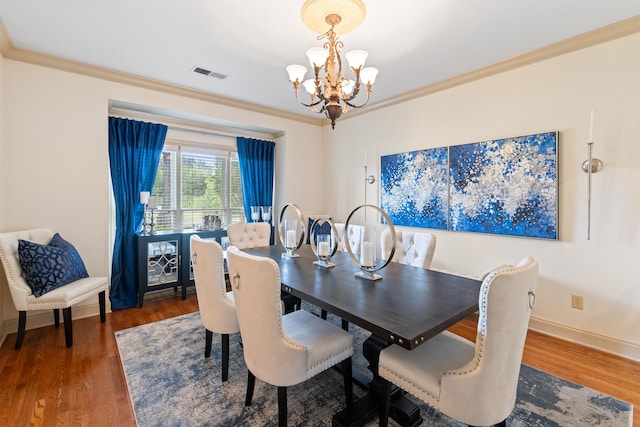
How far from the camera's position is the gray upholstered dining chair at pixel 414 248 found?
2.49 meters

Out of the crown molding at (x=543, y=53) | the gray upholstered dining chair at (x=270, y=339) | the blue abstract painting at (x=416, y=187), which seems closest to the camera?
the gray upholstered dining chair at (x=270, y=339)

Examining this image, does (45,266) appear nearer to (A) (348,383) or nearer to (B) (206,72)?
(B) (206,72)

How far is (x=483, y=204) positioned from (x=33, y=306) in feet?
13.8

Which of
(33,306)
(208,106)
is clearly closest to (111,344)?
(33,306)

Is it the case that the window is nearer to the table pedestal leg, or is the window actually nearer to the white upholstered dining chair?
the white upholstered dining chair

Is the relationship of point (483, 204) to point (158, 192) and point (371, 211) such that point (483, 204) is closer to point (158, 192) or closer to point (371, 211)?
point (371, 211)

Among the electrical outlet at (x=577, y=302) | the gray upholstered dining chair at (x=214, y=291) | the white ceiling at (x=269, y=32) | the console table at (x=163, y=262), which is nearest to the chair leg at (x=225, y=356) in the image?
the gray upholstered dining chair at (x=214, y=291)

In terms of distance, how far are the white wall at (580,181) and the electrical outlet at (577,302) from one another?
3 cm

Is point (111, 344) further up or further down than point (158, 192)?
further down

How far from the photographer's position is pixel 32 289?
2.48 metres

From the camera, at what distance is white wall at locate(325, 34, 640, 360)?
7.59 feet

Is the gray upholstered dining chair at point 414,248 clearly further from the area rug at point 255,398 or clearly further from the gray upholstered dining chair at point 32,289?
the gray upholstered dining chair at point 32,289

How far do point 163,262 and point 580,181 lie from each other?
4383 mm

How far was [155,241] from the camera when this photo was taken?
3.52 m
